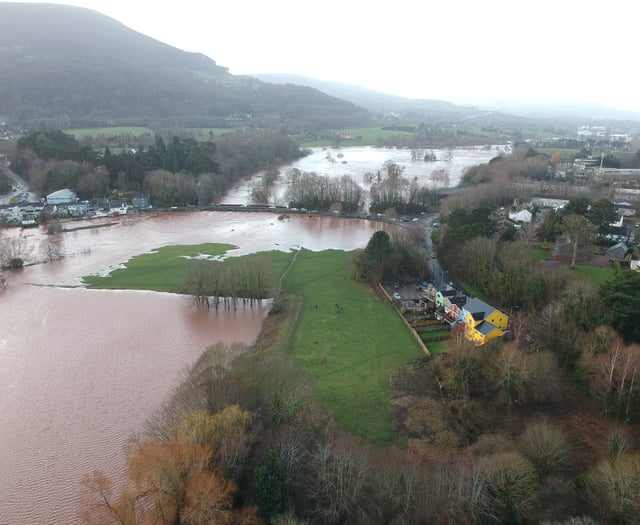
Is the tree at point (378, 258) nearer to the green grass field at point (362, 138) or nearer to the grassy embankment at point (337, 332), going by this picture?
the grassy embankment at point (337, 332)

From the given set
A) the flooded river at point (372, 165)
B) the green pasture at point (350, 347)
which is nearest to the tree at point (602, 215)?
the green pasture at point (350, 347)

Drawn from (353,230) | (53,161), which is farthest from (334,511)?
(53,161)

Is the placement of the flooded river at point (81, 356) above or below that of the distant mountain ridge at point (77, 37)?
below

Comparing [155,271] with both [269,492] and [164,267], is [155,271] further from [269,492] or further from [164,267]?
[269,492]

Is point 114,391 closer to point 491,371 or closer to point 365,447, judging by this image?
point 365,447

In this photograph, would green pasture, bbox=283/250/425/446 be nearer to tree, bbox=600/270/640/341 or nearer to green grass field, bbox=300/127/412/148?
tree, bbox=600/270/640/341

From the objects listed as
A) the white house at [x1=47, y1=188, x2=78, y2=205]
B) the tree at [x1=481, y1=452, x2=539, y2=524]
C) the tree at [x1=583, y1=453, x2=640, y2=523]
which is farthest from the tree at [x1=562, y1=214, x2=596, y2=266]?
the white house at [x1=47, y1=188, x2=78, y2=205]

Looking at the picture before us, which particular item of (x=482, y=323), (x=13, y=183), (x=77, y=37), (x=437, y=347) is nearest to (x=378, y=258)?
(x=437, y=347)
